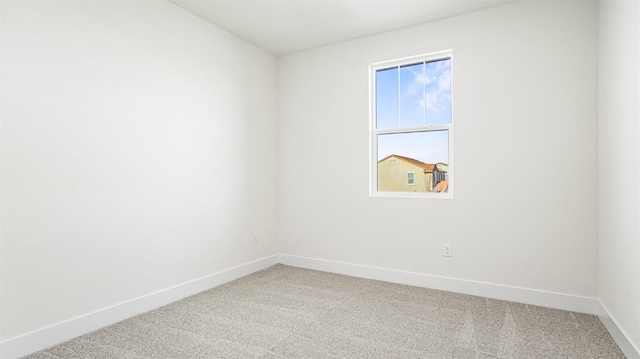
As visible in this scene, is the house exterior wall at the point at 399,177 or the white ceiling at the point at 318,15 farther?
the house exterior wall at the point at 399,177

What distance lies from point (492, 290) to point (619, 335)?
0.93m

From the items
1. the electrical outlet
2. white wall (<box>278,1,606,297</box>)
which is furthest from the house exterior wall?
the electrical outlet

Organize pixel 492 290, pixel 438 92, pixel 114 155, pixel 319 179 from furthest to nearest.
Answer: pixel 319 179 < pixel 438 92 < pixel 492 290 < pixel 114 155

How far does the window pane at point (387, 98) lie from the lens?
11.7ft

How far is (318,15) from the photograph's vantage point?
313 cm

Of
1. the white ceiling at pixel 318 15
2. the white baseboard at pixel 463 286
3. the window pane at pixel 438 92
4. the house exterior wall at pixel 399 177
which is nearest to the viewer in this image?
the white baseboard at pixel 463 286

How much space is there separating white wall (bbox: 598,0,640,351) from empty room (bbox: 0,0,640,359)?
0.02 metres

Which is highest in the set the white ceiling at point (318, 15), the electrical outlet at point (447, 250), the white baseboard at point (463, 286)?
the white ceiling at point (318, 15)

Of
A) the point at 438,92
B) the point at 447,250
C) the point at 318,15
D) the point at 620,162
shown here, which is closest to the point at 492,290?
the point at 447,250

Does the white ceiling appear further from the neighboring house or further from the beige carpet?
the beige carpet

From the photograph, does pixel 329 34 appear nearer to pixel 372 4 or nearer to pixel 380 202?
pixel 372 4

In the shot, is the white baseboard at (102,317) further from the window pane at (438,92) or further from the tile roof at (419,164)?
the window pane at (438,92)

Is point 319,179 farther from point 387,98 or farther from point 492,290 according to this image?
point 492,290

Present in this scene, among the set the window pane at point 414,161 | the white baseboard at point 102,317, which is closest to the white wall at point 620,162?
the window pane at point 414,161
